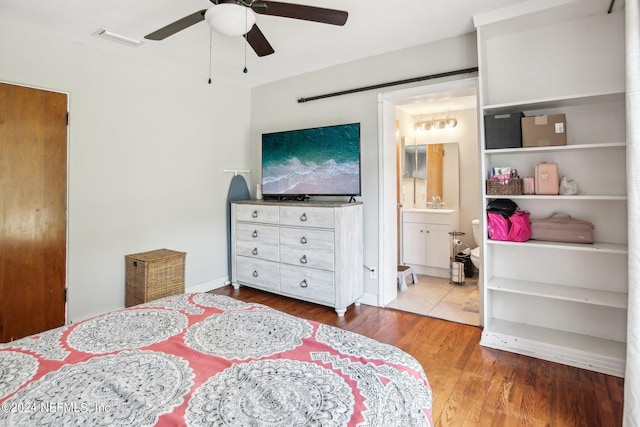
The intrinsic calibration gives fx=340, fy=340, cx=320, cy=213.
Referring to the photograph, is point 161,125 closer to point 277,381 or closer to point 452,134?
point 277,381

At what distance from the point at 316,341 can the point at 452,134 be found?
179 inches

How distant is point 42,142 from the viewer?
271cm

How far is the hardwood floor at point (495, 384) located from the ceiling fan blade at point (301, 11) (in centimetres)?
226

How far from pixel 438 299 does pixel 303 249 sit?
1.58 meters

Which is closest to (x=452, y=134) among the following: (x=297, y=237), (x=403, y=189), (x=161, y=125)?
(x=403, y=189)

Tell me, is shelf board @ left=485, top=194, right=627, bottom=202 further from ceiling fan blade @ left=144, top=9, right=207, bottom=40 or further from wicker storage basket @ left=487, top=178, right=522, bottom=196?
ceiling fan blade @ left=144, top=9, right=207, bottom=40

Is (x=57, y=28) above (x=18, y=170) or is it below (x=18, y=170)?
above

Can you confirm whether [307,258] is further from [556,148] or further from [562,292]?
[556,148]

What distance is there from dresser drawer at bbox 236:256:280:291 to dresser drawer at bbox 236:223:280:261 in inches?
2.7

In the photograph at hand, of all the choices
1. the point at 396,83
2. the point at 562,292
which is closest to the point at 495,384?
the point at 562,292

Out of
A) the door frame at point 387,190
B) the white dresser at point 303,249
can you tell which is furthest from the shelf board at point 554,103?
the white dresser at point 303,249

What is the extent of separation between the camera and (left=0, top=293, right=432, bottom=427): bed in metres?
0.90

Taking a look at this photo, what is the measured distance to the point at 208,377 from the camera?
3.54 feet

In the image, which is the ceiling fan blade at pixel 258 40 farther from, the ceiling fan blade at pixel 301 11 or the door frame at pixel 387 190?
the door frame at pixel 387 190
